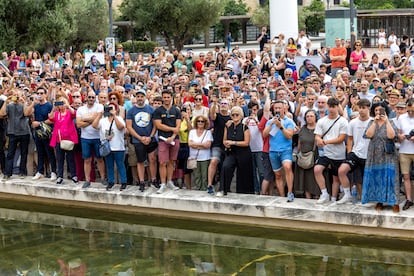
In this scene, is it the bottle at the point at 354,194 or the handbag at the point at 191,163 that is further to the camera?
the handbag at the point at 191,163

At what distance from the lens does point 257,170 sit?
11.6 m

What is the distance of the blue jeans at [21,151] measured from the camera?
516 inches

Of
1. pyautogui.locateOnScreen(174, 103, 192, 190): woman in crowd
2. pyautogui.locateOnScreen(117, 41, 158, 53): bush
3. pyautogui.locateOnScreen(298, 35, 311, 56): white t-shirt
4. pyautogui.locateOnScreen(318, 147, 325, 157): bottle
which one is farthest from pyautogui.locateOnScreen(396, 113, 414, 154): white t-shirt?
pyautogui.locateOnScreen(117, 41, 158, 53): bush

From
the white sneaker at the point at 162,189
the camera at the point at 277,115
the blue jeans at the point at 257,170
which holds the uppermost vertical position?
the camera at the point at 277,115

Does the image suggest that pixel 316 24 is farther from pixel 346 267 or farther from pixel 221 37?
pixel 346 267

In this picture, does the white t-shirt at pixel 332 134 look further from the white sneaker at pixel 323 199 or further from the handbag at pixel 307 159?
the white sneaker at pixel 323 199

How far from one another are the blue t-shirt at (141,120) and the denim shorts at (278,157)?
207 centimetres

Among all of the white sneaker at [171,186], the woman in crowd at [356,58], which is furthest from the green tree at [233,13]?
the white sneaker at [171,186]

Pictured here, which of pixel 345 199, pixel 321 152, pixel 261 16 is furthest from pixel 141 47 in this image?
pixel 345 199

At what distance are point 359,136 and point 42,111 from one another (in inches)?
221

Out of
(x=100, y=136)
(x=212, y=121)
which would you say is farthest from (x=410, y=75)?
(x=100, y=136)

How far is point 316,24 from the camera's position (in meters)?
62.5

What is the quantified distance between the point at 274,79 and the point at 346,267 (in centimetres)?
659

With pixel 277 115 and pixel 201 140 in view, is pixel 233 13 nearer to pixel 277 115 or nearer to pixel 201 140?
pixel 201 140
